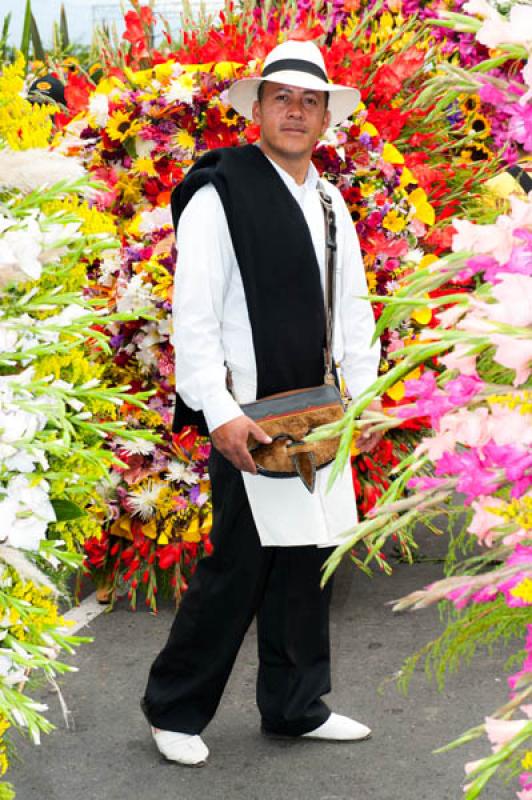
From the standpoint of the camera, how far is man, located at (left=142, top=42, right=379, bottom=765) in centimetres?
355

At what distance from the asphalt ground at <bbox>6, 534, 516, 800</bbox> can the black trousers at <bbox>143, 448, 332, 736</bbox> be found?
6.1 inches

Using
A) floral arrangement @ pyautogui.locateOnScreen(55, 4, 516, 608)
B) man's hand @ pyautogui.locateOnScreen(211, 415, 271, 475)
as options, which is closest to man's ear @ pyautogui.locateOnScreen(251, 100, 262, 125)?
man's hand @ pyautogui.locateOnScreen(211, 415, 271, 475)

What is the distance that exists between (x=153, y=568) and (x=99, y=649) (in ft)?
1.46

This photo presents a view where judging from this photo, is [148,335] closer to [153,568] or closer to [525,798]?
[153,568]

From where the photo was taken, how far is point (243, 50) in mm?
5266

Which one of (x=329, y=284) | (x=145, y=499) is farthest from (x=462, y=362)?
(x=145, y=499)

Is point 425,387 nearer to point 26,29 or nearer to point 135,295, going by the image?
point 26,29

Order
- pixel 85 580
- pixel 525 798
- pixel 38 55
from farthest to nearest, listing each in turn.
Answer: pixel 38 55 < pixel 85 580 < pixel 525 798

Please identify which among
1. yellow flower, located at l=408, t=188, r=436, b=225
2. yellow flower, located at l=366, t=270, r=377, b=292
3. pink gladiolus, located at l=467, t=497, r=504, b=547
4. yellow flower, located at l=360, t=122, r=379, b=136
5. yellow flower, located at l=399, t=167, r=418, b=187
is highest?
yellow flower, located at l=360, t=122, r=379, b=136

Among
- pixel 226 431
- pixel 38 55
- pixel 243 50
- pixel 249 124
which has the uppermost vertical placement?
pixel 38 55

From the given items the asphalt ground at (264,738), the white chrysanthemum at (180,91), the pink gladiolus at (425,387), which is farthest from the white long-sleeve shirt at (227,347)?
the pink gladiolus at (425,387)

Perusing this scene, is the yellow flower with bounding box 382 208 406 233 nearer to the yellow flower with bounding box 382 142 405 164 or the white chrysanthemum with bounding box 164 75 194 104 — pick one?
the yellow flower with bounding box 382 142 405 164

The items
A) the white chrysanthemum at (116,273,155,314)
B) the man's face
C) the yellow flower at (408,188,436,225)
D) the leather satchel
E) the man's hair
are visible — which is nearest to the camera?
the leather satchel

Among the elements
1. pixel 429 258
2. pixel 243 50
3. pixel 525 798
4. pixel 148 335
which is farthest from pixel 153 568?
pixel 525 798
